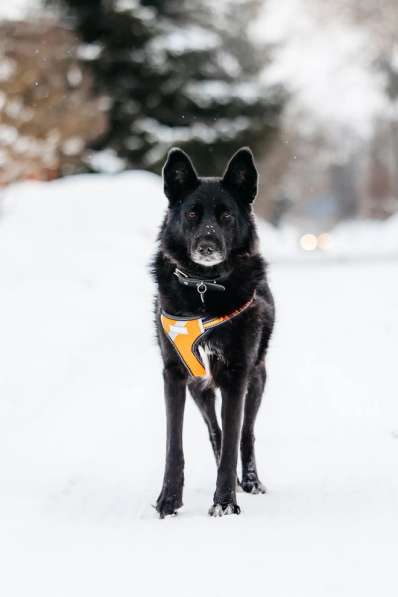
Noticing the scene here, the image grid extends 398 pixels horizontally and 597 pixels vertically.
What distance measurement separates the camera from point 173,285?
5.04 metres

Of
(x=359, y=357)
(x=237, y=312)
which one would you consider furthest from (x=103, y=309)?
(x=237, y=312)

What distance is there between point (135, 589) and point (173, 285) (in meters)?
1.98

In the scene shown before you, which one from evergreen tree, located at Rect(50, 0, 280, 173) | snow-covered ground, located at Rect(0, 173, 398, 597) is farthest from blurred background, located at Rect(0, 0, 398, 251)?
snow-covered ground, located at Rect(0, 173, 398, 597)

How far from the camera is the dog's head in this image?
15.5 feet

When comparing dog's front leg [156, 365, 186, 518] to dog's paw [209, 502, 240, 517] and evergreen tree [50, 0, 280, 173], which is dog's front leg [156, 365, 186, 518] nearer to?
dog's paw [209, 502, 240, 517]

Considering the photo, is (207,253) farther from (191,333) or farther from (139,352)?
(139,352)

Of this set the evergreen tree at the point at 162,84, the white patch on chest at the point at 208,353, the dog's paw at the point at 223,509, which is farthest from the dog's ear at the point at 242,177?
the evergreen tree at the point at 162,84

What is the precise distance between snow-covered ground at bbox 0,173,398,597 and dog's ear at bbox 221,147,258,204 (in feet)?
5.57

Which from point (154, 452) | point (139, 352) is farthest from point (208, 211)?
point (139, 352)

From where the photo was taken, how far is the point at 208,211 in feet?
15.6

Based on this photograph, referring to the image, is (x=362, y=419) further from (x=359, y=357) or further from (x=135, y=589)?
(x=135, y=589)

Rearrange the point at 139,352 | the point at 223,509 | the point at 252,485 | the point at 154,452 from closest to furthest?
1. the point at 223,509
2. the point at 252,485
3. the point at 154,452
4. the point at 139,352

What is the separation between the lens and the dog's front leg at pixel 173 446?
15.7ft

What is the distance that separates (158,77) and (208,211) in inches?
1079
